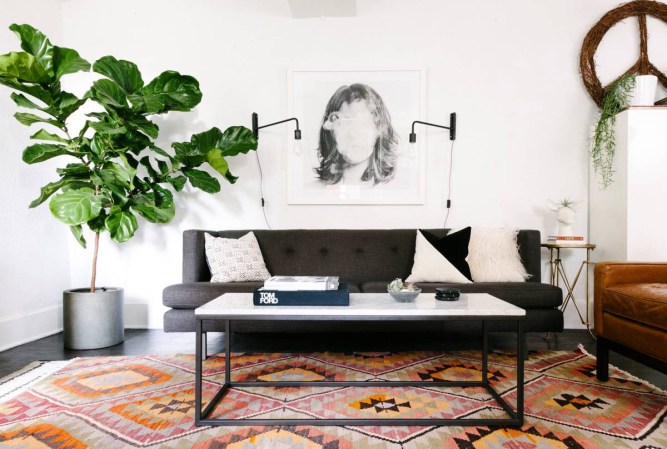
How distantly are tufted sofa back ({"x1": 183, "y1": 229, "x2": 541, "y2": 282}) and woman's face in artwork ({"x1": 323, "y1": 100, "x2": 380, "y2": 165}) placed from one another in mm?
690

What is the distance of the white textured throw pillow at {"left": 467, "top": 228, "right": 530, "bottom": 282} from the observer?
2.87 metres

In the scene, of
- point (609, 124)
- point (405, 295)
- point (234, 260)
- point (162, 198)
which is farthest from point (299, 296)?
point (609, 124)

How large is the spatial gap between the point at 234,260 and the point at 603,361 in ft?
7.27

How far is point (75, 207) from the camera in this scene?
2584 mm

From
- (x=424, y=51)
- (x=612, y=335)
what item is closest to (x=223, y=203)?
(x=424, y=51)

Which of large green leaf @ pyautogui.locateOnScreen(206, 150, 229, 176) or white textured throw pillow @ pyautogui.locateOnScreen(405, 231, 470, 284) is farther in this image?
large green leaf @ pyautogui.locateOnScreen(206, 150, 229, 176)

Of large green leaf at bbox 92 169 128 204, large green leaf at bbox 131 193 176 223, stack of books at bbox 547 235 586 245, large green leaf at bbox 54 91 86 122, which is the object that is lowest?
stack of books at bbox 547 235 586 245

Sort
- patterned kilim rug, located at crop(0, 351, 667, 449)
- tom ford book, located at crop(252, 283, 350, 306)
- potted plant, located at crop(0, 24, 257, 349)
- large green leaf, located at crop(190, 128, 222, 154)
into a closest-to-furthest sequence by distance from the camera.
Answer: patterned kilim rug, located at crop(0, 351, 667, 449), tom ford book, located at crop(252, 283, 350, 306), potted plant, located at crop(0, 24, 257, 349), large green leaf, located at crop(190, 128, 222, 154)

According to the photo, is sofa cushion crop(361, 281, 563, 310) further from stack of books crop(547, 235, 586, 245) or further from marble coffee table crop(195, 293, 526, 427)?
marble coffee table crop(195, 293, 526, 427)

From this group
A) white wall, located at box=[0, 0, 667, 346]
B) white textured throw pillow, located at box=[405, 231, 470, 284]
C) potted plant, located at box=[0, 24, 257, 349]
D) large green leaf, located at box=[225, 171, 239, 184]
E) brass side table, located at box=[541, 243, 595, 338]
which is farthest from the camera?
white wall, located at box=[0, 0, 667, 346]

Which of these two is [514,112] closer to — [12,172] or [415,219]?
[415,219]

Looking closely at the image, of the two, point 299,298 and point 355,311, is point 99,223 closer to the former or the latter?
point 299,298

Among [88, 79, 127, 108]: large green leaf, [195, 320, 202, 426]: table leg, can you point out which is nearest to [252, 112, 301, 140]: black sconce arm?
[88, 79, 127, 108]: large green leaf

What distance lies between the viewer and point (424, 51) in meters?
3.47
